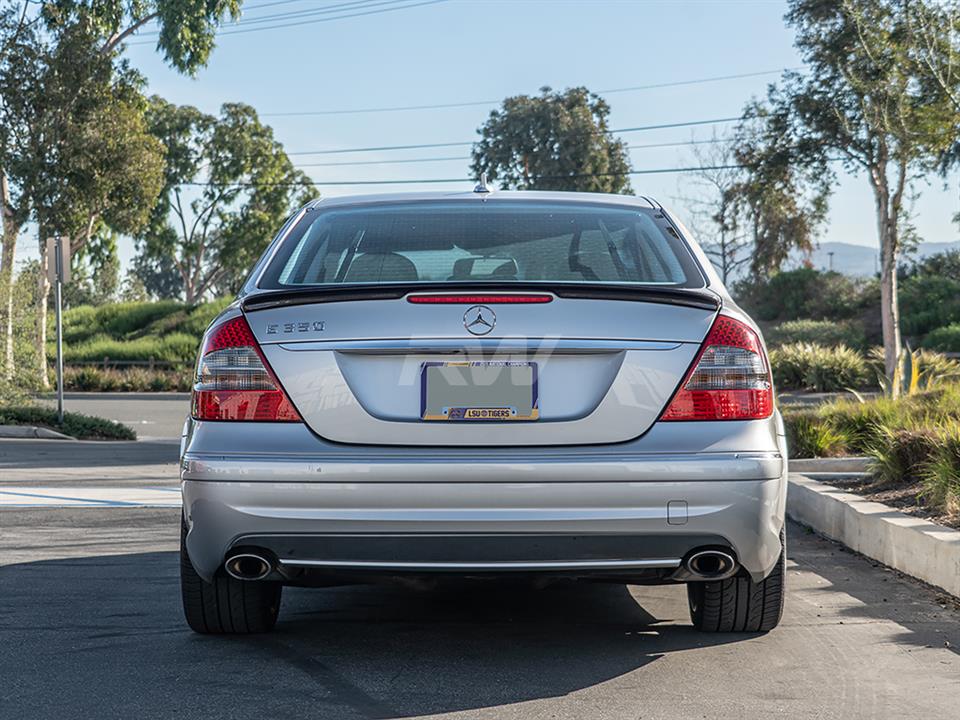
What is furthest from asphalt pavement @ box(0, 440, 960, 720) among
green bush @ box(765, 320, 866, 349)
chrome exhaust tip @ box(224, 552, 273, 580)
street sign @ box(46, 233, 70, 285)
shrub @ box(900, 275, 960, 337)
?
shrub @ box(900, 275, 960, 337)

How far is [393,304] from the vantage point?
14.5 feet

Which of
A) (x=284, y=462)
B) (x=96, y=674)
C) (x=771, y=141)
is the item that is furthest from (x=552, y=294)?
(x=771, y=141)

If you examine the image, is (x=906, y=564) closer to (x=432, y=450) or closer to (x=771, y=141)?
(x=432, y=450)

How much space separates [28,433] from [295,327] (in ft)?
47.6

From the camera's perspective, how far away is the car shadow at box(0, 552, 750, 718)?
14.1ft

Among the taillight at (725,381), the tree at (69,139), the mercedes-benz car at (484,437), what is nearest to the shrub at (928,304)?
the tree at (69,139)

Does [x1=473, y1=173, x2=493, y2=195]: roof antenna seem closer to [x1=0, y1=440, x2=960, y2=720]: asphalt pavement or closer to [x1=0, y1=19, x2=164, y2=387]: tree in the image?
[x1=0, y1=440, x2=960, y2=720]: asphalt pavement

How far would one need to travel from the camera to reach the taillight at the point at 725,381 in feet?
→ 14.5

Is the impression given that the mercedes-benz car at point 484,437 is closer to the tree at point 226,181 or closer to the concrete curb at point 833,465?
the concrete curb at point 833,465

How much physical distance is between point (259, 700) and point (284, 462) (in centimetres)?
76

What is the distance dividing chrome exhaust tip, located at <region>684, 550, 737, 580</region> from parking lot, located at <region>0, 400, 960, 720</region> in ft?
1.17

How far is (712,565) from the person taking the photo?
14.8 feet

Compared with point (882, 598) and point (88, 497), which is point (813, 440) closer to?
point (882, 598)

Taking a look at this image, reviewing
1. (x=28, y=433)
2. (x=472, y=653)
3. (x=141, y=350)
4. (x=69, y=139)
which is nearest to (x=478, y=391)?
(x=472, y=653)
